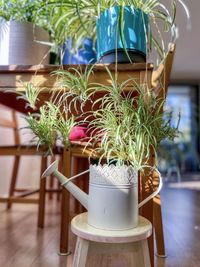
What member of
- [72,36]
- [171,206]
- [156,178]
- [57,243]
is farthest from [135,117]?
[171,206]

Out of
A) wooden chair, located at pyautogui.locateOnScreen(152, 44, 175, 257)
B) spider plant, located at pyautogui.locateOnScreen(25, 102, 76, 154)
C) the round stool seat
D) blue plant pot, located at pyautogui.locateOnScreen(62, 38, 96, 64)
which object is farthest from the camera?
blue plant pot, located at pyautogui.locateOnScreen(62, 38, 96, 64)

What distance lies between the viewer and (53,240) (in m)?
1.45

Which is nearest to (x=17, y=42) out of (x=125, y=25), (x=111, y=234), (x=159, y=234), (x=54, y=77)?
(x=54, y=77)

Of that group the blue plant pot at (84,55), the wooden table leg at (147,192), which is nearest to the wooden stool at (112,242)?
the wooden table leg at (147,192)

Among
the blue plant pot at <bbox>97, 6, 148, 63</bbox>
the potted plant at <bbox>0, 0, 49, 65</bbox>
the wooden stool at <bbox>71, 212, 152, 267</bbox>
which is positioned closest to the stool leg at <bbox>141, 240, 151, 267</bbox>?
the wooden stool at <bbox>71, 212, 152, 267</bbox>

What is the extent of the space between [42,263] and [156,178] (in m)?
0.60

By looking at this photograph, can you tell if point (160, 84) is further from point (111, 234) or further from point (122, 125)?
point (111, 234)

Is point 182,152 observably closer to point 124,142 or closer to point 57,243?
point 57,243

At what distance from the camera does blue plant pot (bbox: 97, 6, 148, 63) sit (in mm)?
985

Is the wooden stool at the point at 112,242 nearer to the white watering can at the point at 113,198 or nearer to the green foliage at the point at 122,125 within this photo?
the white watering can at the point at 113,198

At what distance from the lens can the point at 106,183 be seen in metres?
0.84

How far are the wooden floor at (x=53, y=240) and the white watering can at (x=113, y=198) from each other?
39 cm

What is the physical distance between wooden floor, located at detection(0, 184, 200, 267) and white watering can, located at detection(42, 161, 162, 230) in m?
0.39

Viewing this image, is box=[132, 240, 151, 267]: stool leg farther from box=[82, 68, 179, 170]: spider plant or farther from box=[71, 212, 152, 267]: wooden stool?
box=[82, 68, 179, 170]: spider plant
